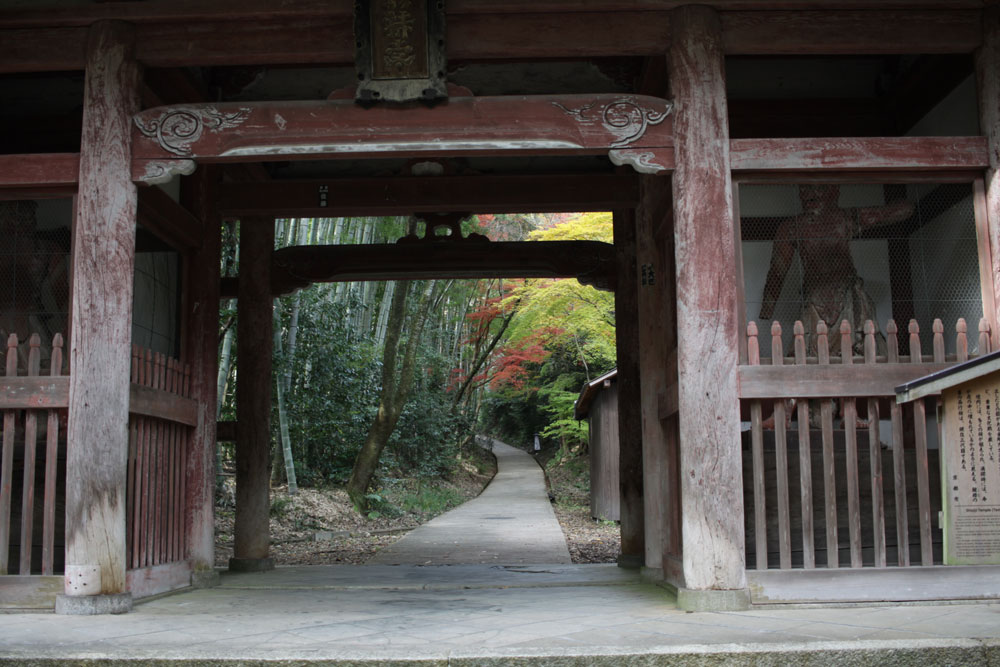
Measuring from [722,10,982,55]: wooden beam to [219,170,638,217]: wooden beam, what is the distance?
2.69m

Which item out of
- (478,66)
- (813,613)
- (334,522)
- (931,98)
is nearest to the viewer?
(813,613)

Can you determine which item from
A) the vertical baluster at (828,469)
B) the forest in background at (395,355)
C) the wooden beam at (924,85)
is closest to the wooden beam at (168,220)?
the forest in background at (395,355)

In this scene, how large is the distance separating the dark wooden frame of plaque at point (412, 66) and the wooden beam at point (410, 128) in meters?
0.11

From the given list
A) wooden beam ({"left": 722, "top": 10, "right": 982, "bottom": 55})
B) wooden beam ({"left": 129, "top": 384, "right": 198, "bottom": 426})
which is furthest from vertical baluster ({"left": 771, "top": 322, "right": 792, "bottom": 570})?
wooden beam ({"left": 129, "top": 384, "right": 198, "bottom": 426})

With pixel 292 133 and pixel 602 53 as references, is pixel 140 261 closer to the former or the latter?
pixel 292 133

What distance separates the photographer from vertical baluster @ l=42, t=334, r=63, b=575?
6096 mm

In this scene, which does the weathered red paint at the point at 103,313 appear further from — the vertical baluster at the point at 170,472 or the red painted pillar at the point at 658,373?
the red painted pillar at the point at 658,373

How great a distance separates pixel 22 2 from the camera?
6523mm

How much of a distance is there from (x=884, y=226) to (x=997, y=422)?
1.62m

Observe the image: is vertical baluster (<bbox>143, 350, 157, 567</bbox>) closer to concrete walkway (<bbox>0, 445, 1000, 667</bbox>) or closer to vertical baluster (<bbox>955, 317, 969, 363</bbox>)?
concrete walkway (<bbox>0, 445, 1000, 667</bbox>)

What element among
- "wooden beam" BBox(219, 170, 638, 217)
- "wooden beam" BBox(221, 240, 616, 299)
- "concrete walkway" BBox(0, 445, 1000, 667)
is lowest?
"concrete walkway" BBox(0, 445, 1000, 667)

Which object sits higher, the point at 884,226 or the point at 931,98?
the point at 931,98

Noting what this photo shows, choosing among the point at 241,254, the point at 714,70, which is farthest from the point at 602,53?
the point at 241,254

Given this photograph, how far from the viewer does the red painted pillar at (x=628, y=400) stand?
31.1 ft
